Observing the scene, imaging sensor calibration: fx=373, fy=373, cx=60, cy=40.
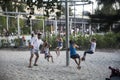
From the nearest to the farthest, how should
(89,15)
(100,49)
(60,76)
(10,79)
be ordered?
(89,15), (10,79), (60,76), (100,49)

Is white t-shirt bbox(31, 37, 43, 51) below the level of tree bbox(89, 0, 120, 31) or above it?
below

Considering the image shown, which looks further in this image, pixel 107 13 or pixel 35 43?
pixel 35 43

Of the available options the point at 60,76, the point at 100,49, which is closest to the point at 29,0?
the point at 60,76

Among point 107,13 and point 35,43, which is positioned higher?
point 107,13

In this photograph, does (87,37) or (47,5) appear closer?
(47,5)

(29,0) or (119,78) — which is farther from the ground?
(29,0)

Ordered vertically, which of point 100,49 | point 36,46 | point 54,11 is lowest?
point 100,49

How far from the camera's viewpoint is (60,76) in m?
14.6

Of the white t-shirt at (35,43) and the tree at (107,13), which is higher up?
the tree at (107,13)

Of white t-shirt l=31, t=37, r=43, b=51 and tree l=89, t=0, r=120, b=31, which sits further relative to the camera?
white t-shirt l=31, t=37, r=43, b=51

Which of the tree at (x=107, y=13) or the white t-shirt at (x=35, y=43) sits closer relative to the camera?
the tree at (x=107, y=13)

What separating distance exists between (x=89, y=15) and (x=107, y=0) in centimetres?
56

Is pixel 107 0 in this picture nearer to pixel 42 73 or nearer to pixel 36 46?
pixel 42 73

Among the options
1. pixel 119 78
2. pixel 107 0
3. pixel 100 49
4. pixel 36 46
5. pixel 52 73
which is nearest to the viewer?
pixel 107 0
